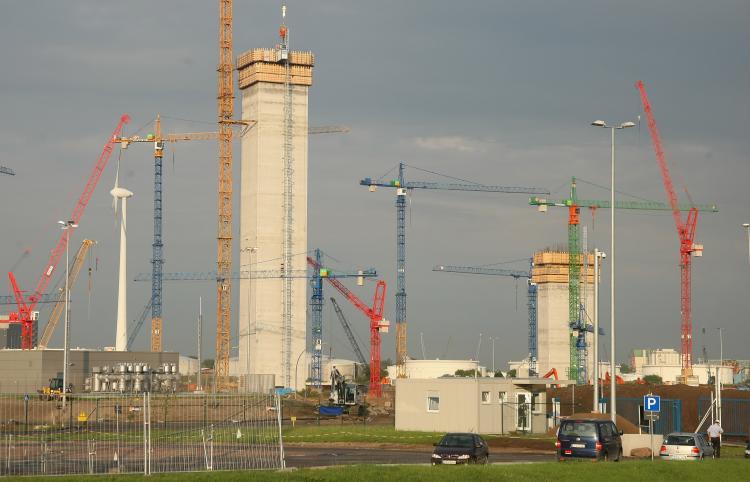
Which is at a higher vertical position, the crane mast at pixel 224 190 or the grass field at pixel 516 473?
the crane mast at pixel 224 190

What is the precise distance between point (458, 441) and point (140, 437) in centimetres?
1212

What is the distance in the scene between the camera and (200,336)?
4441 inches

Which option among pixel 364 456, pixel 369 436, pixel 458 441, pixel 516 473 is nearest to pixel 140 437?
pixel 516 473

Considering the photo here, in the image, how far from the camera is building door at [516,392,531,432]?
67375 mm

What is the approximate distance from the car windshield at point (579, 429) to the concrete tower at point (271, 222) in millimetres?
110710

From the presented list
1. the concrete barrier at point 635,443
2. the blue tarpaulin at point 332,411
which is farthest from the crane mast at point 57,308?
the concrete barrier at point 635,443

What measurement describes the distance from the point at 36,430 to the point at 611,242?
92.1 feet

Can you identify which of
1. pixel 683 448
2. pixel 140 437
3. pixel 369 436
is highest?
pixel 140 437

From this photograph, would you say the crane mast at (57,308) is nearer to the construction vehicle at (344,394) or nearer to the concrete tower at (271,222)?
the concrete tower at (271,222)

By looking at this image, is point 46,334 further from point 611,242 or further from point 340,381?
point 611,242

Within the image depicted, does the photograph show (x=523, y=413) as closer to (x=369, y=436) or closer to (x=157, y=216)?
(x=369, y=436)

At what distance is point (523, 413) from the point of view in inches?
2655

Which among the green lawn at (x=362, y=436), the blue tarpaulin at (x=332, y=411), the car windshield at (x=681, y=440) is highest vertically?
the car windshield at (x=681, y=440)

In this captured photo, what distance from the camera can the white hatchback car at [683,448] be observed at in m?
44.8
